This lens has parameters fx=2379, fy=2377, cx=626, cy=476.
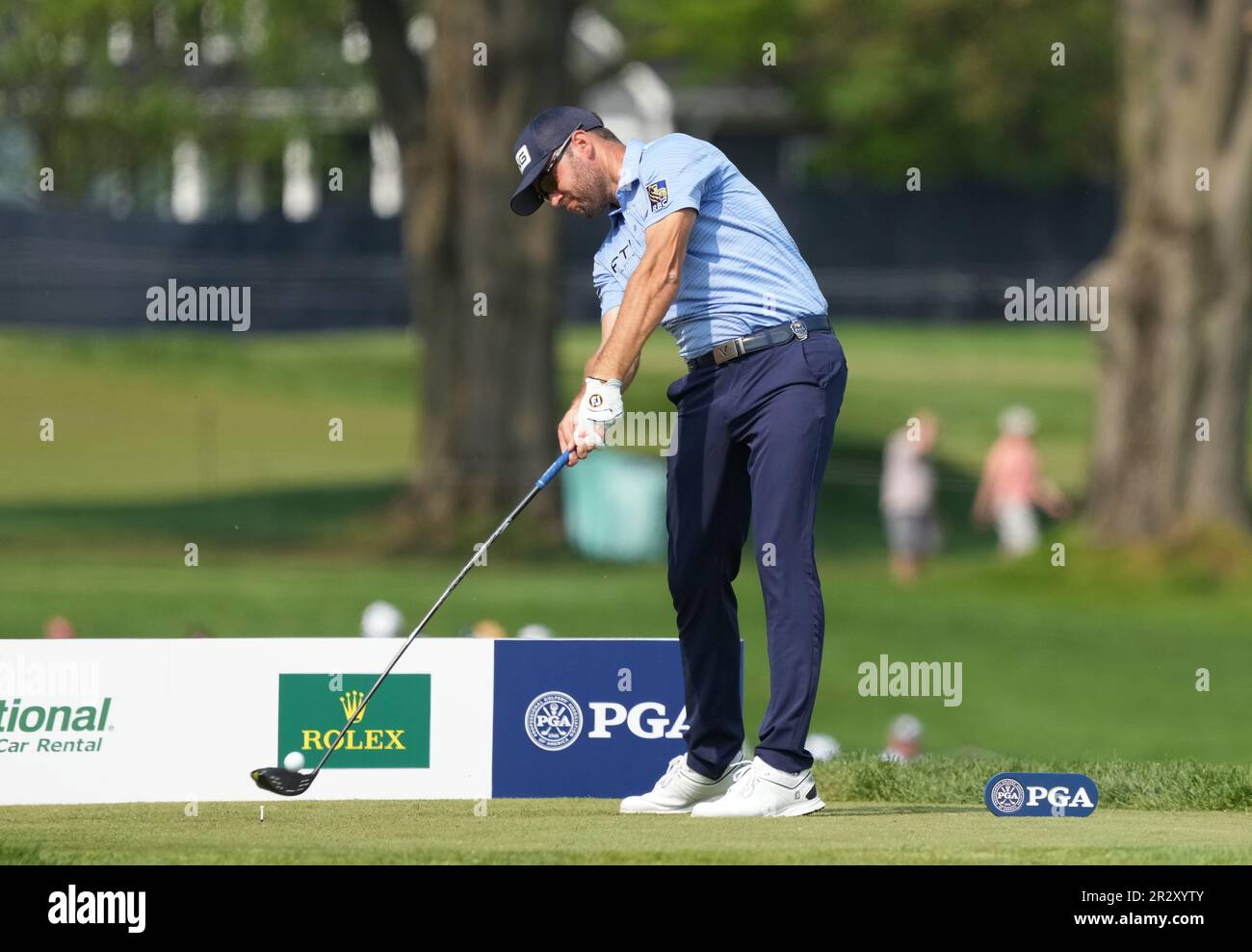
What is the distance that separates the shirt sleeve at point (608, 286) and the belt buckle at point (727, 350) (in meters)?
0.37

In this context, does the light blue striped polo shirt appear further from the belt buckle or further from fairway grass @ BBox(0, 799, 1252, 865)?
fairway grass @ BBox(0, 799, 1252, 865)

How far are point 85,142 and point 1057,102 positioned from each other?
1979 cm

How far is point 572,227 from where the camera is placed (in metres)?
41.2

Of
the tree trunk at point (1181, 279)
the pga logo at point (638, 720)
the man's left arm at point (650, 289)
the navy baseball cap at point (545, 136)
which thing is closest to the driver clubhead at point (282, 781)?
the pga logo at point (638, 720)

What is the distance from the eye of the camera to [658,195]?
21.8 ft

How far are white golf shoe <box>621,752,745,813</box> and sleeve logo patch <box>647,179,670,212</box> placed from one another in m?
1.69

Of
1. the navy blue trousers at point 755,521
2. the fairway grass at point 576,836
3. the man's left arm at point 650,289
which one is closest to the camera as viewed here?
the fairway grass at point 576,836

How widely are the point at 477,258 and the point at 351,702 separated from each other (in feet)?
50.0

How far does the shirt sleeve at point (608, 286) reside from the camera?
23.2 feet

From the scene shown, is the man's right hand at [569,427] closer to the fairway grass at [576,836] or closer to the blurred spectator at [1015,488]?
the fairway grass at [576,836]

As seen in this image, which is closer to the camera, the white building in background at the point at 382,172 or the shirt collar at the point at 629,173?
the shirt collar at the point at 629,173

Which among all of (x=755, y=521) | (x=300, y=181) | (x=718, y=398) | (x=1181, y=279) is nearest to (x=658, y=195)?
(x=718, y=398)

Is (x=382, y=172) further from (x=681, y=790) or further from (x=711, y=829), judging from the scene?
(x=711, y=829)

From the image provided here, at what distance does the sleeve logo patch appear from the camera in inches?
261
